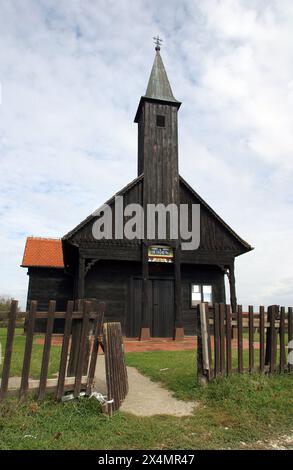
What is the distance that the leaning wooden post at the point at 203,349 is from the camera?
6.77m

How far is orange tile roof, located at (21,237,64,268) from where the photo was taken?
22.3m

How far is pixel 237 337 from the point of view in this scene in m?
7.22

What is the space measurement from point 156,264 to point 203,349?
37.0ft

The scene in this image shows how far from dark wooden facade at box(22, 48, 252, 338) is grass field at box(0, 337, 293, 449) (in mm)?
10176

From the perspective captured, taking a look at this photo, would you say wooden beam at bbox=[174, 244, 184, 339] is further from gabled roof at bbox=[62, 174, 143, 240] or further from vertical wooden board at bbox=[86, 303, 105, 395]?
vertical wooden board at bbox=[86, 303, 105, 395]

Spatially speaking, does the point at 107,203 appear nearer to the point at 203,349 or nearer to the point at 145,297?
the point at 145,297

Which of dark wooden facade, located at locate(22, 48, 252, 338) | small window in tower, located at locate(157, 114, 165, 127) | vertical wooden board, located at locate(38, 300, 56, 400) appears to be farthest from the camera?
small window in tower, located at locate(157, 114, 165, 127)

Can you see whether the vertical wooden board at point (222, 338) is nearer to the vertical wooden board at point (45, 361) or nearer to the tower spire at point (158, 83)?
the vertical wooden board at point (45, 361)

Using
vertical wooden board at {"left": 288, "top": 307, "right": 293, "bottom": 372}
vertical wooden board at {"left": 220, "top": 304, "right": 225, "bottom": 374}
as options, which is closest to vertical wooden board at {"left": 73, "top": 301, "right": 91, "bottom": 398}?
vertical wooden board at {"left": 220, "top": 304, "right": 225, "bottom": 374}

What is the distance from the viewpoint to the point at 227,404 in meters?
5.77

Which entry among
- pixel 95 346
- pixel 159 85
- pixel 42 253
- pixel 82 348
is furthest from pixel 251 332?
pixel 42 253

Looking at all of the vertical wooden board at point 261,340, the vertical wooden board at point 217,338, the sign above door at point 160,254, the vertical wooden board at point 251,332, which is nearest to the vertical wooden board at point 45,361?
the vertical wooden board at point 217,338

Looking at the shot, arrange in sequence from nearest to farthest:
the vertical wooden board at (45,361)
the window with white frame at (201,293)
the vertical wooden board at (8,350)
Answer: the vertical wooden board at (8,350), the vertical wooden board at (45,361), the window with white frame at (201,293)
